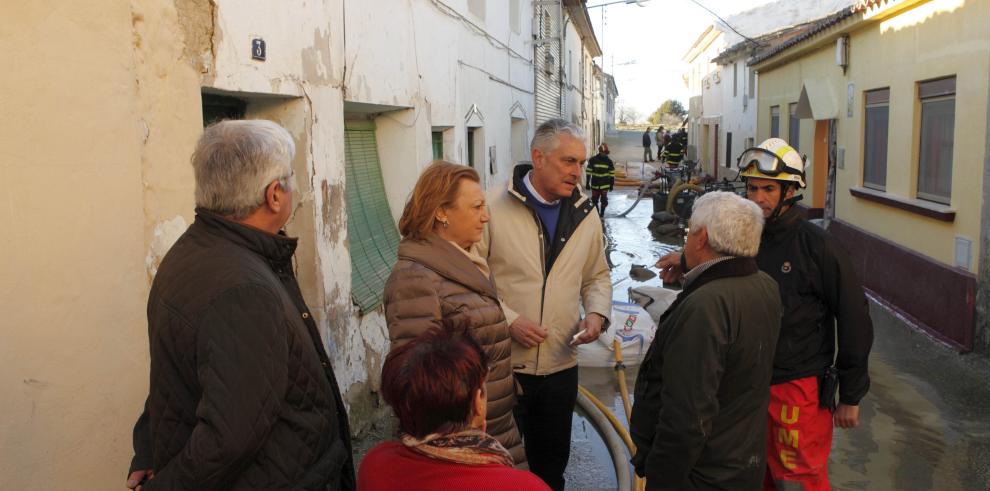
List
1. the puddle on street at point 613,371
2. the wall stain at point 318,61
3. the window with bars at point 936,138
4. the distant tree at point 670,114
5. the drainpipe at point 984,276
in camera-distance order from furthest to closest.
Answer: the distant tree at point 670,114
the window with bars at point 936,138
the drainpipe at point 984,276
the puddle on street at point 613,371
the wall stain at point 318,61

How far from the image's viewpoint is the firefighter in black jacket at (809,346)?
11.5 feet

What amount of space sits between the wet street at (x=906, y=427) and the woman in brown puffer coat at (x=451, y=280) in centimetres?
215

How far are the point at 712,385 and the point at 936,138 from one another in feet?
23.5

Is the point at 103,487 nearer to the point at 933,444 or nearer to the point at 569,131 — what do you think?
the point at 569,131

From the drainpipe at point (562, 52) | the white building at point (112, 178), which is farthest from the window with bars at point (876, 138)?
the drainpipe at point (562, 52)

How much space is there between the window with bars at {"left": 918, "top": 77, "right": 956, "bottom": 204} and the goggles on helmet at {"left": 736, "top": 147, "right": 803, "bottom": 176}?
17.6 feet

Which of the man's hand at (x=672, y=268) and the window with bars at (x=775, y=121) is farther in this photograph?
the window with bars at (x=775, y=121)

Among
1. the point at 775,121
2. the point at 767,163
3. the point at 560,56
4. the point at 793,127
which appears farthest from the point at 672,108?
the point at 767,163

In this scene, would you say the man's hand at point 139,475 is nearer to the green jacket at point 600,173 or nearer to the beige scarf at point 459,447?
the beige scarf at point 459,447

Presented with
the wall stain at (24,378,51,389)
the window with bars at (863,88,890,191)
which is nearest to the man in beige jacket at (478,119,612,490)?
the wall stain at (24,378,51,389)

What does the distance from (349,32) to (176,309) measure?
3.61 meters

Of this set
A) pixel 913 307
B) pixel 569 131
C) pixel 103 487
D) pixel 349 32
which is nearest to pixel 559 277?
pixel 569 131

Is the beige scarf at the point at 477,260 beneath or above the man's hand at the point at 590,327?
above

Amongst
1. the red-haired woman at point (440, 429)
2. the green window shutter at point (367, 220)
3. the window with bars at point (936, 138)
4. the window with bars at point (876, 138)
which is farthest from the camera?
the window with bars at point (876, 138)
